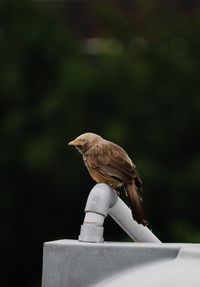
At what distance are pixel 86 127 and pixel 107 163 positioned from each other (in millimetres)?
8133

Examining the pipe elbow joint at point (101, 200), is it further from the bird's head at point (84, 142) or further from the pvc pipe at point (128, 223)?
the bird's head at point (84, 142)

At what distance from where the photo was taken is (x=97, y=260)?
2602mm

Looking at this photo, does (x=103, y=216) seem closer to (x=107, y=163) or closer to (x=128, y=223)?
(x=128, y=223)

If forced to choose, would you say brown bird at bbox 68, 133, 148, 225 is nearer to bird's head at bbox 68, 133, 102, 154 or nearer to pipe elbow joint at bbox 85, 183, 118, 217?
bird's head at bbox 68, 133, 102, 154

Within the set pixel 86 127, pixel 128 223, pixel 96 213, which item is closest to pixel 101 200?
pixel 96 213

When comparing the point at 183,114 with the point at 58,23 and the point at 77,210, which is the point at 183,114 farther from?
the point at 58,23

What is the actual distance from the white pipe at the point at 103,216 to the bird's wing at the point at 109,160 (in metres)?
0.09

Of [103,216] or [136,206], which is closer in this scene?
[103,216]

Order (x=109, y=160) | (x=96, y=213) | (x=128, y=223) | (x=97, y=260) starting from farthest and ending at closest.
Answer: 1. (x=109, y=160)
2. (x=128, y=223)
3. (x=96, y=213)
4. (x=97, y=260)

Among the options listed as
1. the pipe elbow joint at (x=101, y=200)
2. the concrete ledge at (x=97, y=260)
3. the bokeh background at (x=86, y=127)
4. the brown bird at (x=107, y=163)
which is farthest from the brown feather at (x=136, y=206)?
the bokeh background at (x=86, y=127)

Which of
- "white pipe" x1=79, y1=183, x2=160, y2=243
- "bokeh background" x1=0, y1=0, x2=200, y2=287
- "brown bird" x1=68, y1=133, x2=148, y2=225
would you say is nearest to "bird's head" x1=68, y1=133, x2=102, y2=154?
"brown bird" x1=68, y1=133, x2=148, y2=225

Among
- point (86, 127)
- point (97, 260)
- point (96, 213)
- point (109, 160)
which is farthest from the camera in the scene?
point (86, 127)

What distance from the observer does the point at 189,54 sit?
11.8m

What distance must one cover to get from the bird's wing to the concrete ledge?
1.19 ft
